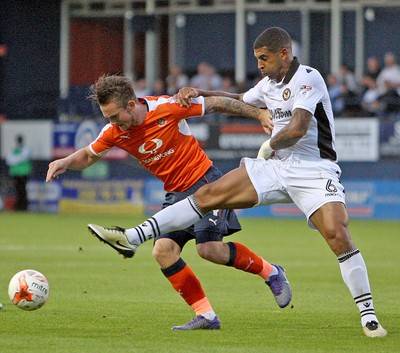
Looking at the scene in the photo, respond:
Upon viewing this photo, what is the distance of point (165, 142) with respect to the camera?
29.8ft

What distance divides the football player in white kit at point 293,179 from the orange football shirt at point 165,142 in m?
0.68

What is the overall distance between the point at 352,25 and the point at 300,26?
1.54m

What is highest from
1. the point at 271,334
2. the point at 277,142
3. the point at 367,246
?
the point at 277,142

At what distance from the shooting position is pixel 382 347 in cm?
780

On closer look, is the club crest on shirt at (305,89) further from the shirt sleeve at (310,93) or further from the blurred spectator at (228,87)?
the blurred spectator at (228,87)

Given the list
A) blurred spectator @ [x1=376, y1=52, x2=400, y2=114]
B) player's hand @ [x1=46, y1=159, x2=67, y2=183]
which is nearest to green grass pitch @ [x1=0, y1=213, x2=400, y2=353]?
player's hand @ [x1=46, y1=159, x2=67, y2=183]

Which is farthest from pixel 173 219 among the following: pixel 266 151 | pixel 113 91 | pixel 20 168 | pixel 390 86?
pixel 20 168

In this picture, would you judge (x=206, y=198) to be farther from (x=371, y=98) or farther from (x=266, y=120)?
(x=371, y=98)

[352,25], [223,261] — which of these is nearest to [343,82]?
[352,25]

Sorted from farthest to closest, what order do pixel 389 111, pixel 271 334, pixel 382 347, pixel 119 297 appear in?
1. pixel 389 111
2. pixel 119 297
3. pixel 271 334
4. pixel 382 347

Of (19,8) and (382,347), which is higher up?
(19,8)

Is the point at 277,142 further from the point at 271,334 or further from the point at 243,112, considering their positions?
the point at 271,334

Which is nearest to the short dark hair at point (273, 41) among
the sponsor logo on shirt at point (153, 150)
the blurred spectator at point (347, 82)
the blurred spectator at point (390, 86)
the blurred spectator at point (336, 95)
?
the sponsor logo on shirt at point (153, 150)

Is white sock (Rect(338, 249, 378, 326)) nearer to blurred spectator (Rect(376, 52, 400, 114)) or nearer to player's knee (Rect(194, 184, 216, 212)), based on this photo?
player's knee (Rect(194, 184, 216, 212))
